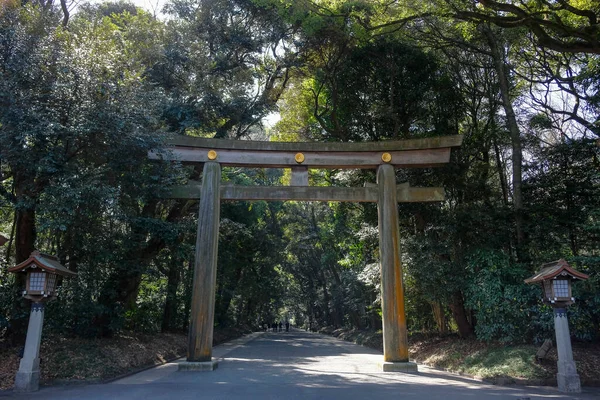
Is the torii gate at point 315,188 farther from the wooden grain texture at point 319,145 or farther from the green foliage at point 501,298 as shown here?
the green foliage at point 501,298

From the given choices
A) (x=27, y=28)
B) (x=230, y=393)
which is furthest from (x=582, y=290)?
(x=27, y=28)

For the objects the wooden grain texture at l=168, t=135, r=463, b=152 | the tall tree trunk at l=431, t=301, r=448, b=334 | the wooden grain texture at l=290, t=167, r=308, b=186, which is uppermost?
the wooden grain texture at l=168, t=135, r=463, b=152

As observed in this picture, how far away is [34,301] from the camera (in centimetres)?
783

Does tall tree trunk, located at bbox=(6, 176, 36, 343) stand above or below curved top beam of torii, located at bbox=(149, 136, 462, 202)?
below

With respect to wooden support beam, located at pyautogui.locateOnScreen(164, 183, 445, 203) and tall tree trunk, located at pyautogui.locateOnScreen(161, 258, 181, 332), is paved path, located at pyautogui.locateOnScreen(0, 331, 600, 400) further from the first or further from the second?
tall tree trunk, located at pyautogui.locateOnScreen(161, 258, 181, 332)

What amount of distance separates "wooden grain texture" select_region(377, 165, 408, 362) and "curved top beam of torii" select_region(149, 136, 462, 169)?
46cm

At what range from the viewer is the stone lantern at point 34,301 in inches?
290

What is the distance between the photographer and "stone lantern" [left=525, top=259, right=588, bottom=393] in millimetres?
7668

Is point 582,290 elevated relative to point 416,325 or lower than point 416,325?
elevated

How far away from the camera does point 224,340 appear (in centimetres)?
2241

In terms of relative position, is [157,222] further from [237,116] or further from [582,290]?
[582,290]

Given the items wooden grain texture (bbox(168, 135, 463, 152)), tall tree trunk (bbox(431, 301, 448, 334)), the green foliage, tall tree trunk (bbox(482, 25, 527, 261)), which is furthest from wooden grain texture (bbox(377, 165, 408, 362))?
tall tree trunk (bbox(431, 301, 448, 334))

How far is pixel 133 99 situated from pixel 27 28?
255 cm

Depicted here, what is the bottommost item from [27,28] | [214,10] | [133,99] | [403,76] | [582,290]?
[582,290]
